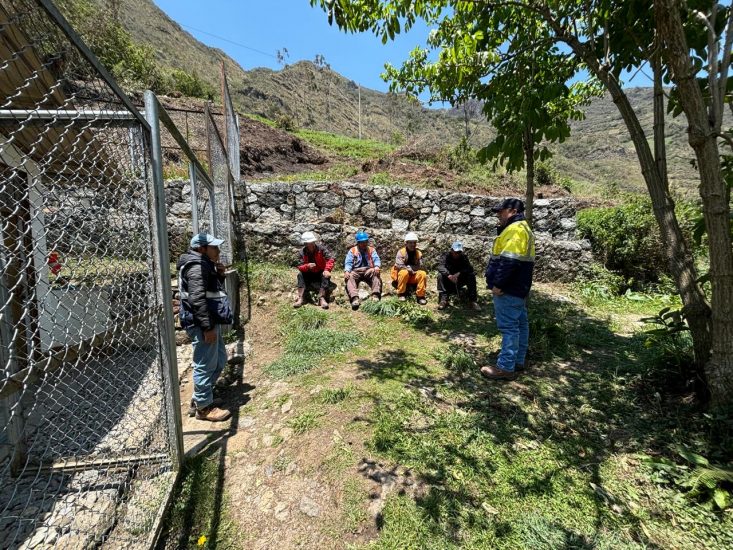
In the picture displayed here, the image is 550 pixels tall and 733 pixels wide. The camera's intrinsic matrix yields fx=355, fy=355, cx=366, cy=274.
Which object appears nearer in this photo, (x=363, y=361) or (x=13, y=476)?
(x=13, y=476)

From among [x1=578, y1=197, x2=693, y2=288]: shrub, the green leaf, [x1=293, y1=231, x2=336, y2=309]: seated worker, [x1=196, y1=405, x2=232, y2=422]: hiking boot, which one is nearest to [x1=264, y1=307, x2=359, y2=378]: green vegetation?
[x1=293, y1=231, x2=336, y2=309]: seated worker

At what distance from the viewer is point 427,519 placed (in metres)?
2.01

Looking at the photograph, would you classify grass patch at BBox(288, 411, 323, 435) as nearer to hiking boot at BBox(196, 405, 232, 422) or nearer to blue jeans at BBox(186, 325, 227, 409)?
hiking boot at BBox(196, 405, 232, 422)

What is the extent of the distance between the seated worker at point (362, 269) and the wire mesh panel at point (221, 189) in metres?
1.91

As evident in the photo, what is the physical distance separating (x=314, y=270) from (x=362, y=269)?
0.80 m

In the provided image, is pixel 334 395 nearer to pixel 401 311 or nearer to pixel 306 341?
pixel 306 341

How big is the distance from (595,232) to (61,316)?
8.38 meters

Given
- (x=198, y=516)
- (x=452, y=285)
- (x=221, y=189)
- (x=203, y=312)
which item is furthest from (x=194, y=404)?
(x=452, y=285)

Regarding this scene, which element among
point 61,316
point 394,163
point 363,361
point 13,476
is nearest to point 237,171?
point 394,163

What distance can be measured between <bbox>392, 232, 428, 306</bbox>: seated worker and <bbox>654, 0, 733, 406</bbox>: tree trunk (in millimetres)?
3604

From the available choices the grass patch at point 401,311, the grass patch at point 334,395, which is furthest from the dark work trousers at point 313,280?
the grass patch at point 334,395

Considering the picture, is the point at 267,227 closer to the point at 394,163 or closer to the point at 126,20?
the point at 394,163

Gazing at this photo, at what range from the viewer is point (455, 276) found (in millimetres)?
5598

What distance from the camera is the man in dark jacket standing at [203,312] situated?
2.94m
